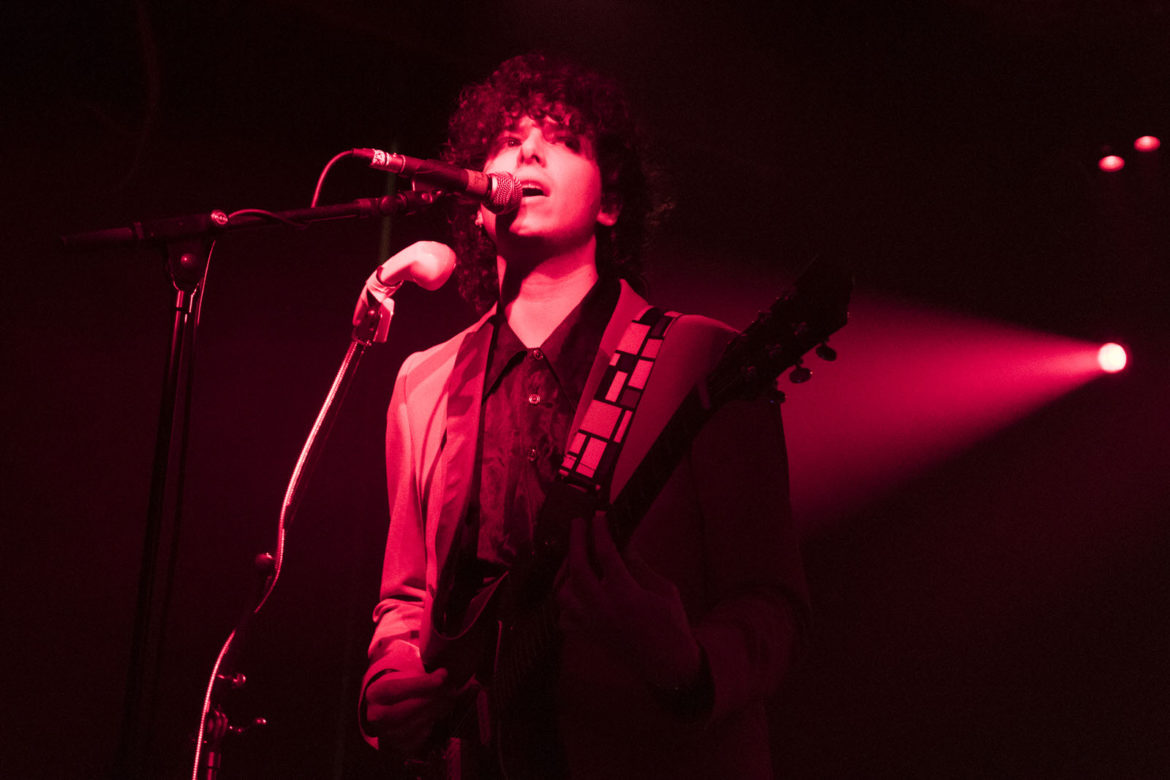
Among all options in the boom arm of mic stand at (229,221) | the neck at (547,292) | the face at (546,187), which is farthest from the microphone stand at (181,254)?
the neck at (547,292)

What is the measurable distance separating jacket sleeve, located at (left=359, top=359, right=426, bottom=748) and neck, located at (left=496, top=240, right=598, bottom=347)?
36 cm

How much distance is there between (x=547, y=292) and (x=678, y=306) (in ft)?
4.75

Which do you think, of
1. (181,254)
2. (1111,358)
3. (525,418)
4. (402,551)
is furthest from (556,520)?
(1111,358)

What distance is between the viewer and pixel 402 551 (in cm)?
196

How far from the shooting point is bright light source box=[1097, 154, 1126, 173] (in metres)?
3.43

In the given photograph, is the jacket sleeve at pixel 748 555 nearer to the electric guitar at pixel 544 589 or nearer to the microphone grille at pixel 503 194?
the electric guitar at pixel 544 589

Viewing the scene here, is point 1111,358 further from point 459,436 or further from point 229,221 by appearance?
point 229,221

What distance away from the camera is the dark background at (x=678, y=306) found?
8.70 ft

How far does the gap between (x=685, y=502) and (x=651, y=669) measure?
17.2 inches

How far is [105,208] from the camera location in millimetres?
2764

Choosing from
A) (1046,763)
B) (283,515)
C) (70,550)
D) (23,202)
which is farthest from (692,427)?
(1046,763)

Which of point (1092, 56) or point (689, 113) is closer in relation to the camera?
point (1092, 56)

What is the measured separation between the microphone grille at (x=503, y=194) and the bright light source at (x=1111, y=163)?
9.36 feet

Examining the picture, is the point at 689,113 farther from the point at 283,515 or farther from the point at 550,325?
the point at 283,515
